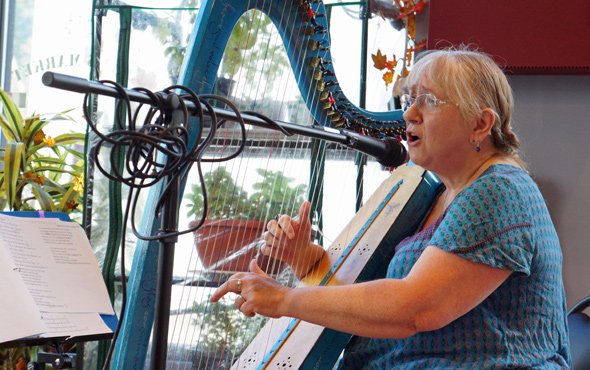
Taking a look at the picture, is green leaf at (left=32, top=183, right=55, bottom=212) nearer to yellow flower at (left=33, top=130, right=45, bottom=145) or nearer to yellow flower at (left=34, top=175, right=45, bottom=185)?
yellow flower at (left=34, top=175, right=45, bottom=185)

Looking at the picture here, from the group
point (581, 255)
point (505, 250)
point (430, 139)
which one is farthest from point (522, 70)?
point (505, 250)

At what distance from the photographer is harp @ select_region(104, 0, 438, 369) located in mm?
1131

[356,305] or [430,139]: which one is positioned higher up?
[430,139]

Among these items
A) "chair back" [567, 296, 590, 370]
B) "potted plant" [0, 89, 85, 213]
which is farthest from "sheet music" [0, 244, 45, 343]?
"potted plant" [0, 89, 85, 213]

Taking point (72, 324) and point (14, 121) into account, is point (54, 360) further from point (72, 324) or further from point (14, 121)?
point (14, 121)

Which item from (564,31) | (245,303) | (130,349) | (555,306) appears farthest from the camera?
(564,31)

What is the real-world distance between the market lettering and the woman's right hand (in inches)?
88.1

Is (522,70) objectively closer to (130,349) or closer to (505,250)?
(505,250)

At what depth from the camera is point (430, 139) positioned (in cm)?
158

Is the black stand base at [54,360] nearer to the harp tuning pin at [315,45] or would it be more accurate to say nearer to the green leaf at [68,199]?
the harp tuning pin at [315,45]

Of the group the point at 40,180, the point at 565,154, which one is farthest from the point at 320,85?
the point at 40,180

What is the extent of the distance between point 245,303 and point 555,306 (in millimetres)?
593

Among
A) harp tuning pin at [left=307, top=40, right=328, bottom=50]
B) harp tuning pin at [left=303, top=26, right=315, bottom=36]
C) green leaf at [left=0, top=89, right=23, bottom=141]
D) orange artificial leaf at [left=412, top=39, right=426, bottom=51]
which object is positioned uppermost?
orange artificial leaf at [left=412, top=39, right=426, bottom=51]

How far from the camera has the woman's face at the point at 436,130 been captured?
5.15ft
